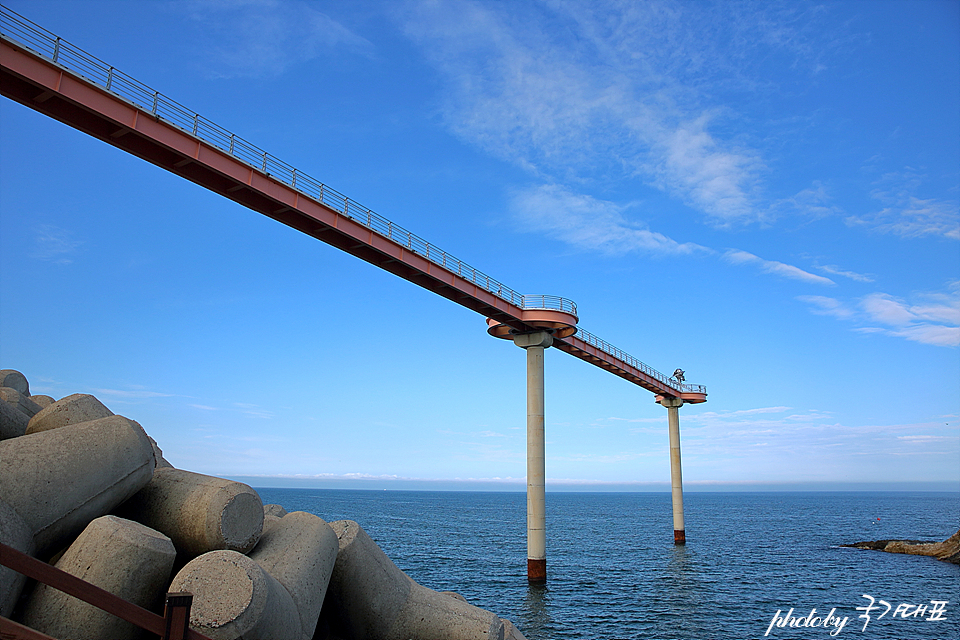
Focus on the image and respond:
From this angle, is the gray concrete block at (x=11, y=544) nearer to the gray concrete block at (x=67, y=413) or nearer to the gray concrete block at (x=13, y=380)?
the gray concrete block at (x=67, y=413)

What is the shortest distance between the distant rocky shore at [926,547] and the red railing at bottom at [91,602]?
5260 centimetres

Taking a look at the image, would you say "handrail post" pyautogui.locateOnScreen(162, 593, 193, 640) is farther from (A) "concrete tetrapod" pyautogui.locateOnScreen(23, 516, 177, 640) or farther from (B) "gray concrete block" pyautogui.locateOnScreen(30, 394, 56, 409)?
(B) "gray concrete block" pyautogui.locateOnScreen(30, 394, 56, 409)

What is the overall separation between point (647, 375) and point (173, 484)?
1607 inches

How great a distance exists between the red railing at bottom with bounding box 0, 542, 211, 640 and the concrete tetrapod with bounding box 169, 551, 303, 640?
5.42ft

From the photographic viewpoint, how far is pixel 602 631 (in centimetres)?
2270

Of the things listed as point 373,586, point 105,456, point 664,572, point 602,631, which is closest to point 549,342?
point 602,631

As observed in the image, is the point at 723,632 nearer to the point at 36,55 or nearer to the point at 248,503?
the point at 248,503

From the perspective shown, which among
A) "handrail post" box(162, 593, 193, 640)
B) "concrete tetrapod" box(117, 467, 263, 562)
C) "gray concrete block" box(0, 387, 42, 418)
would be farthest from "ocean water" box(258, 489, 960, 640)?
"handrail post" box(162, 593, 193, 640)

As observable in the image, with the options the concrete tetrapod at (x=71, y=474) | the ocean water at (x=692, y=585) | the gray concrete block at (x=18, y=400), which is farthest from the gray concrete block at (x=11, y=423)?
the ocean water at (x=692, y=585)

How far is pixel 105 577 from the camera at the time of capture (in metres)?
6.68

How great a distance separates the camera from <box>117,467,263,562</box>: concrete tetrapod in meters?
8.03

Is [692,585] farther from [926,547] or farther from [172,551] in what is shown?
[172,551]

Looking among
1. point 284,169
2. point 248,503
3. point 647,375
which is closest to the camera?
point 248,503

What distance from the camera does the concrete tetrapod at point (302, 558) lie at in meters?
8.15
